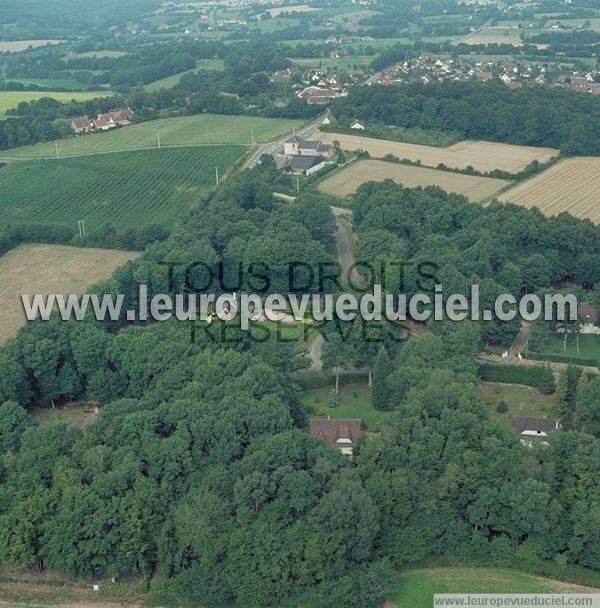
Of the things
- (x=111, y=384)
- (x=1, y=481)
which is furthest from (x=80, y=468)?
(x=111, y=384)

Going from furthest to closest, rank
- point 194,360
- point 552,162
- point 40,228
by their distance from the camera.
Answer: point 552,162
point 40,228
point 194,360

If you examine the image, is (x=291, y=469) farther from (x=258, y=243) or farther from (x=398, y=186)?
(x=398, y=186)

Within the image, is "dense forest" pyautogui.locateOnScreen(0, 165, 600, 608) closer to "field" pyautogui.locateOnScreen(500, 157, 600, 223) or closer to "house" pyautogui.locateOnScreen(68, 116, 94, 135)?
"field" pyautogui.locateOnScreen(500, 157, 600, 223)

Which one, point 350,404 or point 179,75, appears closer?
point 350,404

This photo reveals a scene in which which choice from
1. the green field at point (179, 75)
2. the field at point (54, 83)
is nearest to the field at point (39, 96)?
the field at point (54, 83)

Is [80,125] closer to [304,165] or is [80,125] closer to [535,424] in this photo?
[304,165]

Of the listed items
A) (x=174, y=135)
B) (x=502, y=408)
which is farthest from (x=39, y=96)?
(x=502, y=408)
